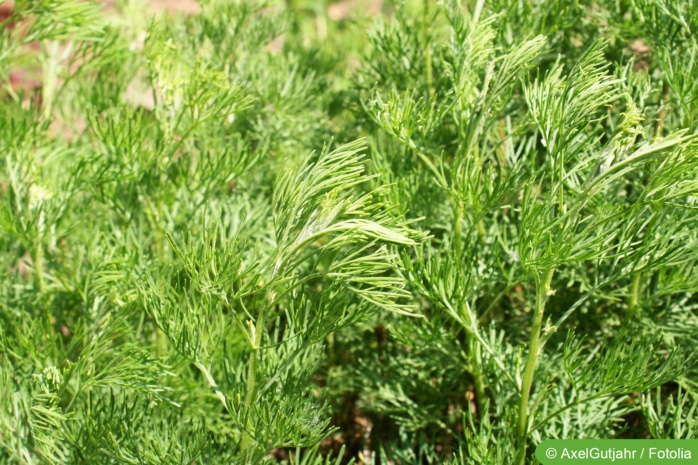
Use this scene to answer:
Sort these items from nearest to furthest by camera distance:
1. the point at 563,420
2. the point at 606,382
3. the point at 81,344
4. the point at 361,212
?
the point at 361,212, the point at 606,382, the point at 563,420, the point at 81,344

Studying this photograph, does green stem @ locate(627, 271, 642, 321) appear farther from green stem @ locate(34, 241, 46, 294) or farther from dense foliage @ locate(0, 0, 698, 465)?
green stem @ locate(34, 241, 46, 294)

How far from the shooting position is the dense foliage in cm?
76

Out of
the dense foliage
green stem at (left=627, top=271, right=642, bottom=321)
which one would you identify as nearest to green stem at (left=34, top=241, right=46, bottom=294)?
the dense foliage

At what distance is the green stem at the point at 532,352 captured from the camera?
800 millimetres

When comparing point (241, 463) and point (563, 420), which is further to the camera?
point (563, 420)

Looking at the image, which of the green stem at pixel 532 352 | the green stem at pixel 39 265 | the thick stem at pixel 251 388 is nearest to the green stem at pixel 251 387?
the thick stem at pixel 251 388

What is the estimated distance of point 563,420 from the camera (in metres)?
0.96

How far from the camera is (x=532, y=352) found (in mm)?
819

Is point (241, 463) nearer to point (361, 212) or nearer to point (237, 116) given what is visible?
point (361, 212)

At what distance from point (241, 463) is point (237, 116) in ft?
2.06

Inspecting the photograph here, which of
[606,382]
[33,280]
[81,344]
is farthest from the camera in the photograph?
[33,280]

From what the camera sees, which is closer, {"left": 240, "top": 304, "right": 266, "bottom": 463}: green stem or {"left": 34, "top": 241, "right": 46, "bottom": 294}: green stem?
{"left": 240, "top": 304, "right": 266, "bottom": 463}: green stem

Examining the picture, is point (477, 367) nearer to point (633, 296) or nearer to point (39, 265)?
point (633, 296)

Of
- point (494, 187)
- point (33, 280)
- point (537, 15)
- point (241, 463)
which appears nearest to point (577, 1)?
point (537, 15)
